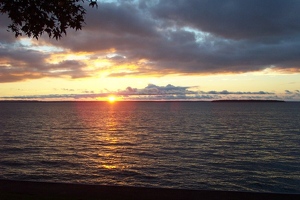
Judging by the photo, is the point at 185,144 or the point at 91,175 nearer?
the point at 91,175

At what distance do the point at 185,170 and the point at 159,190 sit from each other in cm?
1230

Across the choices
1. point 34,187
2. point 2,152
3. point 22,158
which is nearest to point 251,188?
point 34,187

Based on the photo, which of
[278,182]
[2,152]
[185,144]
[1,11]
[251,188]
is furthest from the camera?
[185,144]

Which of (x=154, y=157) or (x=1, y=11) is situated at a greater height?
(x=1, y=11)

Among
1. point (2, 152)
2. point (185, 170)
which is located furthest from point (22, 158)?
point (185, 170)

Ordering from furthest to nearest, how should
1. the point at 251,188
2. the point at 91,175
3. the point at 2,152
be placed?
the point at 2,152, the point at 91,175, the point at 251,188

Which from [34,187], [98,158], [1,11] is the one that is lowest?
[98,158]

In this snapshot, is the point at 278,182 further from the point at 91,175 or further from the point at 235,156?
the point at 91,175

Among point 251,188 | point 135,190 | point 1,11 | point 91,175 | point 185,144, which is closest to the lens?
point 1,11

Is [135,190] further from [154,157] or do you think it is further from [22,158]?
[22,158]

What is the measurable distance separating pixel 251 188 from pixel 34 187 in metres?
14.0

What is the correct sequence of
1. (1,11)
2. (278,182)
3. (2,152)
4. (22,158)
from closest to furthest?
(1,11) → (278,182) → (22,158) → (2,152)

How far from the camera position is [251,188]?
71.8 ft

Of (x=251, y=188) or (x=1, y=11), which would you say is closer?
(x=1, y=11)
